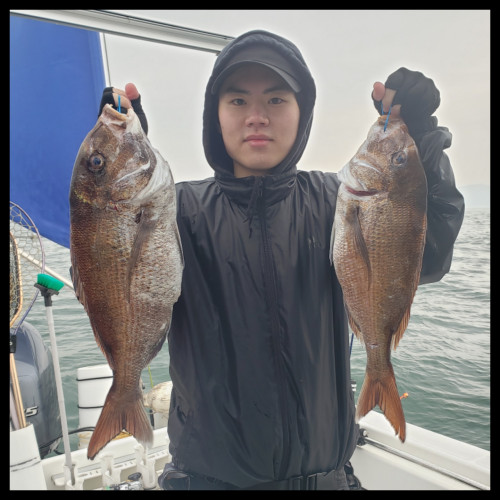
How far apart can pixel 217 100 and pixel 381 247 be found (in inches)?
42.8

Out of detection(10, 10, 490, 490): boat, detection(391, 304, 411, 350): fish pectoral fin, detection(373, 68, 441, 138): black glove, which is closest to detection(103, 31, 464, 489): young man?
detection(373, 68, 441, 138): black glove

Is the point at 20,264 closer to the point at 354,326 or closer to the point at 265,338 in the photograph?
the point at 265,338

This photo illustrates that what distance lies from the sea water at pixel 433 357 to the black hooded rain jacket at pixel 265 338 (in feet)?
11.7

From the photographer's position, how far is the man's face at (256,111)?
186 cm

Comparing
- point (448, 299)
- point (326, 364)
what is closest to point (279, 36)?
point (326, 364)

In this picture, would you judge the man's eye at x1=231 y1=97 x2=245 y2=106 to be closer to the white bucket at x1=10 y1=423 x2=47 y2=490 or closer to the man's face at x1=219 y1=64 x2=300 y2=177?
the man's face at x1=219 y1=64 x2=300 y2=177

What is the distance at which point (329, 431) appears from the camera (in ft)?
6.00

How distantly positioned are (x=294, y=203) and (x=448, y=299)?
12007 millimetres

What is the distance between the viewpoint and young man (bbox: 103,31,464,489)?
1.77 m

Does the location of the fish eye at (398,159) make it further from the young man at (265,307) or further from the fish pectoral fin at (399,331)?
the fish pectoral fin at (399,331)

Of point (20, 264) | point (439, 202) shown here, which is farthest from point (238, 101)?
point (20, 264)

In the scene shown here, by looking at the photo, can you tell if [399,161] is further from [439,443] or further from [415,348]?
[415,348]
